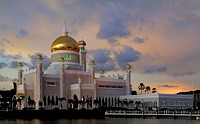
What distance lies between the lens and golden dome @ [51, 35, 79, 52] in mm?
101562

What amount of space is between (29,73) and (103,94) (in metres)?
21.1

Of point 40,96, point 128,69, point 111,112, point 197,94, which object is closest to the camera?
point 111,112

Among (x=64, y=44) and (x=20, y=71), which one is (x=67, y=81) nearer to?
(x=64, y=44)

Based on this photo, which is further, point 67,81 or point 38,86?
point 67,81

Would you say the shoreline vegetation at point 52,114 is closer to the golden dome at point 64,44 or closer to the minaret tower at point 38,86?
the minaret tower at point 38,86

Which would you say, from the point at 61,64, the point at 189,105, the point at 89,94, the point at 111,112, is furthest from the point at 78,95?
the point at 189,105

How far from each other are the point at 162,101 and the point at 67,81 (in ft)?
84.2

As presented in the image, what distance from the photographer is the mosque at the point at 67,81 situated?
9119 cm

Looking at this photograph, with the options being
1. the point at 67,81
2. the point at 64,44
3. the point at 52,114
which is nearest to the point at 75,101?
the point at 67,81

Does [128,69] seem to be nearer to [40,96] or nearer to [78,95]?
[78,95]

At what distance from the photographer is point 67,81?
95.9 metres

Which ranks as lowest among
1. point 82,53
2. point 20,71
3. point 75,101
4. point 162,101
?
point 162,101

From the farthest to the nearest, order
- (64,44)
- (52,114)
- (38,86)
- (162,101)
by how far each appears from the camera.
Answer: (64,44)
(162,101)
(38,86)
(52,114)

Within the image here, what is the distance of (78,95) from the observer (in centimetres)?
9312
